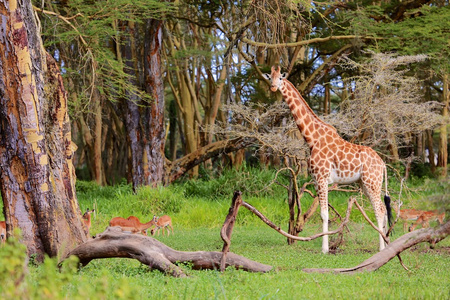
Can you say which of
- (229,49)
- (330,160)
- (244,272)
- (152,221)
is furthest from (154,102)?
(244,272)

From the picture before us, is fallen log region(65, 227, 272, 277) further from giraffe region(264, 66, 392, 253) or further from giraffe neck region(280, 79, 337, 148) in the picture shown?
giraffe neck region(280, 79, 337, 148)

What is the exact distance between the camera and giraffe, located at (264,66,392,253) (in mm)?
8047

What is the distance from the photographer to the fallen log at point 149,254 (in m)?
5.49

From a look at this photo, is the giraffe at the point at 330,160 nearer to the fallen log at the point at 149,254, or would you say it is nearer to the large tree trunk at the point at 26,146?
the fallen log at the point at 149,254

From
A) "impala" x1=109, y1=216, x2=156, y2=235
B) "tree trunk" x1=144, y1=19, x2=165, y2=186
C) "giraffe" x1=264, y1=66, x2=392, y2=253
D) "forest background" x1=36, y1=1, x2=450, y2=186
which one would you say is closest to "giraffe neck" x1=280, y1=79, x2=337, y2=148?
"giraffe" x1=264, y1=66, x2=392, y2=253

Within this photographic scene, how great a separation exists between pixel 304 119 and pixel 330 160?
0.69 m

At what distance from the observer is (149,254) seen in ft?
18.0

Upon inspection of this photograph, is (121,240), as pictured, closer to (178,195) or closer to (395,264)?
(395,264)

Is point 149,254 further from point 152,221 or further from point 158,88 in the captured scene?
point 158,88

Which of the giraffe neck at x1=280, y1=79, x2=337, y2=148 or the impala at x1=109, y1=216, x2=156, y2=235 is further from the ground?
the giraffe neck at x1=280, y1=79, x2=337, y2=148

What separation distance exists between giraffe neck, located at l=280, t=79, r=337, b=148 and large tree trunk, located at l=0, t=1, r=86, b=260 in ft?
11.2

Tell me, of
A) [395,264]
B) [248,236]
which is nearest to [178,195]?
[248,236]

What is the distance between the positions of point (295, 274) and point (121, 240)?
169 cm

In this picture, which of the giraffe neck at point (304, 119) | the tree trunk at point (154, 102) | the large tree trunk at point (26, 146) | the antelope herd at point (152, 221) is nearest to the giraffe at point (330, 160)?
the giraffe neck at point (304, 119)
